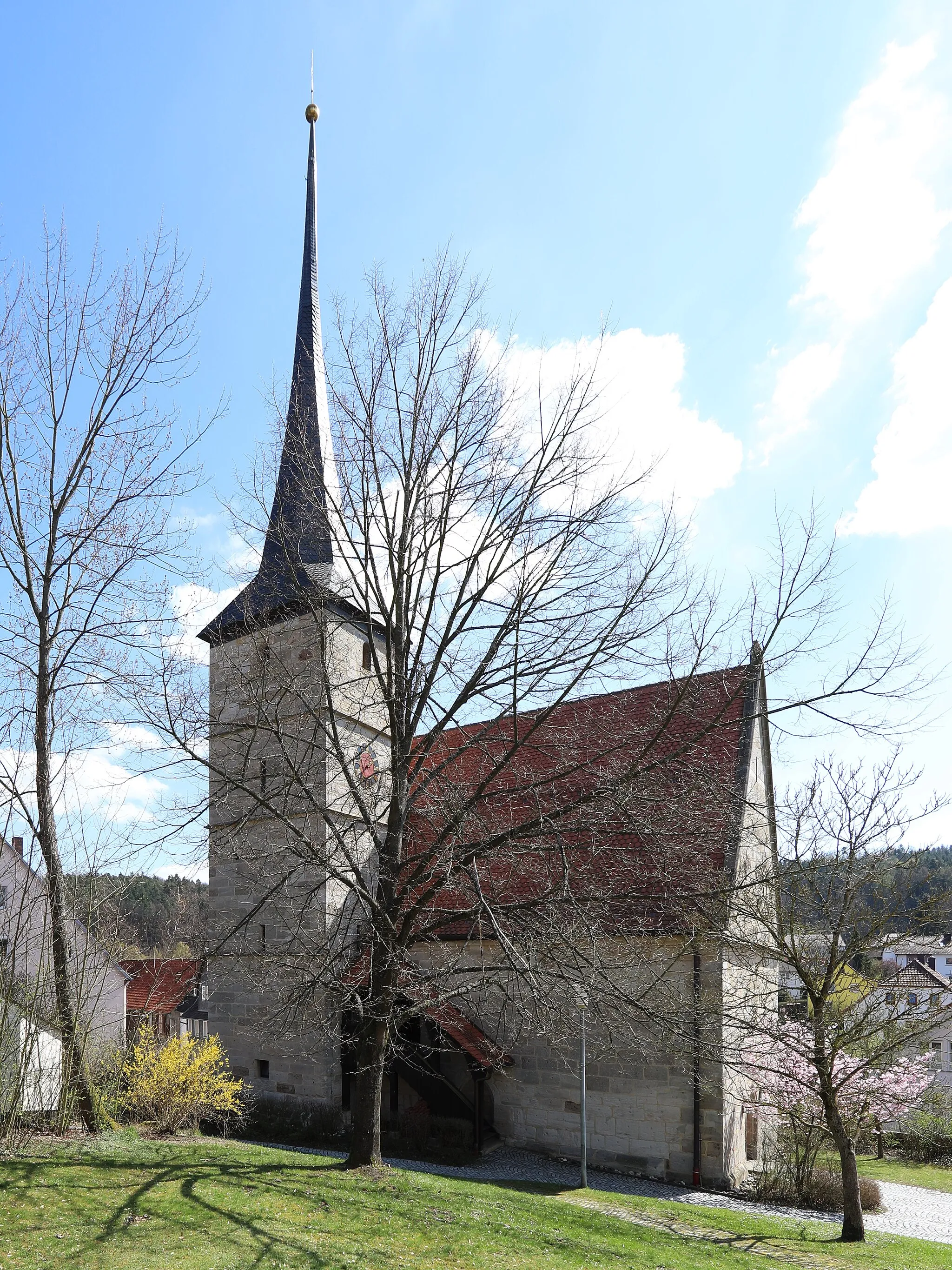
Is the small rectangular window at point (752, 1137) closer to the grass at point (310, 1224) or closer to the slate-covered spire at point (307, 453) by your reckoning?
the grass at point (310, 1224)

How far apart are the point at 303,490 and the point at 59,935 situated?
5.25 meters

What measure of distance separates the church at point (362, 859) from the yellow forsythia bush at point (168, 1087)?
932 mm

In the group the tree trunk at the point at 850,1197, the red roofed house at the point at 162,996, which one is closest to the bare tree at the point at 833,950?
the tree trunk at the point at 850,1197

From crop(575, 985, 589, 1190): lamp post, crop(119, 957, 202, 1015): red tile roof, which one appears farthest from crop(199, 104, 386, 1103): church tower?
crop(119, 957, 202, 1015): red tile roof

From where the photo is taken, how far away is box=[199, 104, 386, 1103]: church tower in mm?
8516

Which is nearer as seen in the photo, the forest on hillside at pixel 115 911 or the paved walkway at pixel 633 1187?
the forest on hillside at pixel 115 911

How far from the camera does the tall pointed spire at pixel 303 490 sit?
955 centimetres

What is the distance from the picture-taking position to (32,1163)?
700cm

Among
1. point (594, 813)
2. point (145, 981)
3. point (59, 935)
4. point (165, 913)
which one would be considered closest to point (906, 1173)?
point (594, 813)

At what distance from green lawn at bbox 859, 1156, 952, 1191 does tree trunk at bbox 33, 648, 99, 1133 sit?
1471cm

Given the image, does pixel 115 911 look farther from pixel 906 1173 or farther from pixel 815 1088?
pixel 906 1173

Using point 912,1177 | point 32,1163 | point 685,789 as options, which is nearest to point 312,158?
point 685,789

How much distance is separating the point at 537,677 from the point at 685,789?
6.05 ft

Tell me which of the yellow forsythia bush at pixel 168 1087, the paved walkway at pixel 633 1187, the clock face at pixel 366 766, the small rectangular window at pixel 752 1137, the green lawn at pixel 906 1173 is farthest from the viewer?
the green lawn at pixel 906 1173
